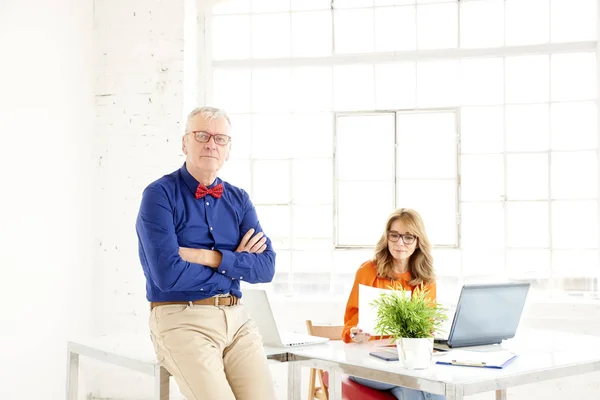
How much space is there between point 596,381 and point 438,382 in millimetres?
3098

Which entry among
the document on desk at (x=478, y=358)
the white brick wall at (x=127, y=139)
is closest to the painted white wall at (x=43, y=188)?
the white brick wall at (x=127, y=139)

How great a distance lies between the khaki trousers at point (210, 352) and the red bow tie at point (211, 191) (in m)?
0.47

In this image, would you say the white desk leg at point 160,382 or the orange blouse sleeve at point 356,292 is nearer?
the white desk leg at point 160,382

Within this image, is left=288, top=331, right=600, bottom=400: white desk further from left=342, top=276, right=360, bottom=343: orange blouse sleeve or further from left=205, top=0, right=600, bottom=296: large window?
left=205, top=0, right=600, bottom=296: large window

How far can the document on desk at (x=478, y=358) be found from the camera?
2.60 m

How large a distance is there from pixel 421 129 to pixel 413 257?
1871mm

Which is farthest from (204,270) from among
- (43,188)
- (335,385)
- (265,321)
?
(43,188)

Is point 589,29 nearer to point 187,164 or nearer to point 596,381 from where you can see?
point 596,381

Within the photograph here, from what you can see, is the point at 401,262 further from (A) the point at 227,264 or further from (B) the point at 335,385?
(A) the point at 227,264

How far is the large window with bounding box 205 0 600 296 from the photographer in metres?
5.25

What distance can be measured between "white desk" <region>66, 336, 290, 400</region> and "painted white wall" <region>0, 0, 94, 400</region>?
1.14 metres

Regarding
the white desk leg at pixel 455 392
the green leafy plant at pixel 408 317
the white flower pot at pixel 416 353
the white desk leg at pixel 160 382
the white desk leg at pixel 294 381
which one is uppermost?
the green leafy plant at pixel 408 317

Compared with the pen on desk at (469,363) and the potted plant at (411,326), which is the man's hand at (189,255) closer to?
the potted plant at (411,326)

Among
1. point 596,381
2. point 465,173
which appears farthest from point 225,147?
point 596,381
